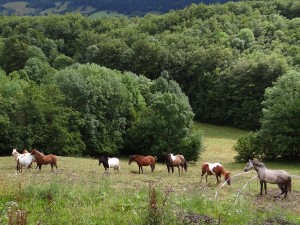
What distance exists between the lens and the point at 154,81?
7412cm

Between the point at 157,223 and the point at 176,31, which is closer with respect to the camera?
the point at 157,223

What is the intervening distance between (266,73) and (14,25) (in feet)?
254

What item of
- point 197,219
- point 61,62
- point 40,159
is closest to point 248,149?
point 40,159

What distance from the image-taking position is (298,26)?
10112cm

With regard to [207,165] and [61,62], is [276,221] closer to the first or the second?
[207,165]

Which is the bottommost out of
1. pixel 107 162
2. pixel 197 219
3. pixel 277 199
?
pixel 277 199

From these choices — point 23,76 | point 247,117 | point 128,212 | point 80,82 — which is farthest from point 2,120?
point 247,117

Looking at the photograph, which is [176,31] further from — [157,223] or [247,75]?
[157,223]

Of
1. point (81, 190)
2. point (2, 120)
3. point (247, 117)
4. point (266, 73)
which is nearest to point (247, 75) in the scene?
point (266, 73)

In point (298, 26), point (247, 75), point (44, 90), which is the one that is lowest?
point (44, 90)

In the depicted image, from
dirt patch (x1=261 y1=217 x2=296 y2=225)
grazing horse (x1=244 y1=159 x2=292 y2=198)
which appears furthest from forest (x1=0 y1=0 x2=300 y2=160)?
dirt patch (x1=261 y1=217 x2=296 y2=225)

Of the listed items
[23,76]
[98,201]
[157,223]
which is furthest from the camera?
[23,76]

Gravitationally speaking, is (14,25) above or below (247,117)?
above

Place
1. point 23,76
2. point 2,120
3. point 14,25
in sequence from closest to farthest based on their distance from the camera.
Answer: point 2,120, point 23,76, point 14,25
